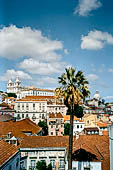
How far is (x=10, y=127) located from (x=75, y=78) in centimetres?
1734

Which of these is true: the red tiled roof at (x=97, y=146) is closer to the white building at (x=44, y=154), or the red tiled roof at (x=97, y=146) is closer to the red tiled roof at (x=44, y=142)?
the white building at (x=44, y=154)

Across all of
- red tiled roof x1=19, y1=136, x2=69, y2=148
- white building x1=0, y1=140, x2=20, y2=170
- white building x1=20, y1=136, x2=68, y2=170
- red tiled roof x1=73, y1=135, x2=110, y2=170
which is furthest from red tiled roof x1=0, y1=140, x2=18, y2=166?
red tiled roof x1=73, y1=135, x2=110, y2=170

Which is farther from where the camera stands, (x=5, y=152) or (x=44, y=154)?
(x=44, y=154)

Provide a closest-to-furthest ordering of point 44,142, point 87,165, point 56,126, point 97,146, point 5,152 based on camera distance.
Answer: point 5,152 < point 87,165 < point 97,146 < point 44,142 < point 56,126

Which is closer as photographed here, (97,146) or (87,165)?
(87,165)

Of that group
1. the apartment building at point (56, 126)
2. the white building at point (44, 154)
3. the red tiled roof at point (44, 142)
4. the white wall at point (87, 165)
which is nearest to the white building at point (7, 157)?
the white building at point (44, 154)

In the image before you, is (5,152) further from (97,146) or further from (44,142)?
(97,146)

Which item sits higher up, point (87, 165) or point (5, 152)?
point (5, 152)

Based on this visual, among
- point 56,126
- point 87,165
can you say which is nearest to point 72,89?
point 87,165

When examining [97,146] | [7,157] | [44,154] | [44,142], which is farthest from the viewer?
[44,142]

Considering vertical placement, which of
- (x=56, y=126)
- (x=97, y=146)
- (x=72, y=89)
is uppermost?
(x=72, y=89)

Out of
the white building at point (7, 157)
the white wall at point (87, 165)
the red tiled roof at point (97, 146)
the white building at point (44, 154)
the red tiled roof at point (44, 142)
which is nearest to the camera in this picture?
the white building at point (7, 157)

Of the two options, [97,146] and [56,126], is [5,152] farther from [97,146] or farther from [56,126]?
[56,126]

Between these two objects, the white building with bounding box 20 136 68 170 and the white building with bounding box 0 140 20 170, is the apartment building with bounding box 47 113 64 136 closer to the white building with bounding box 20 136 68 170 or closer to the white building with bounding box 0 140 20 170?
the white building with bounding box 20 136 68 170
